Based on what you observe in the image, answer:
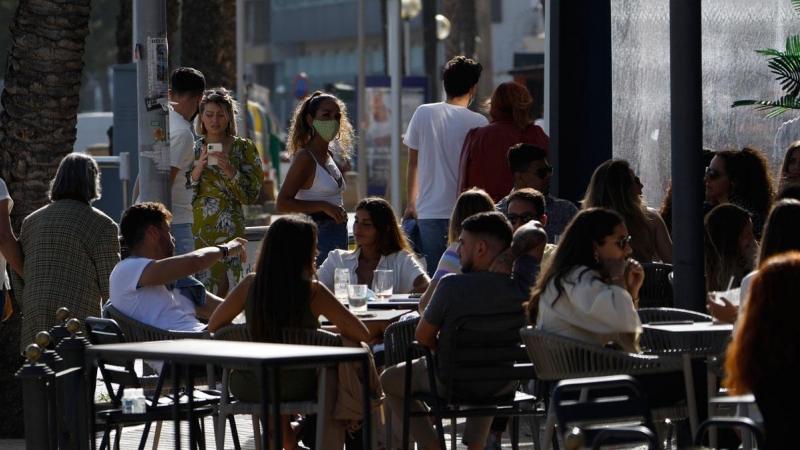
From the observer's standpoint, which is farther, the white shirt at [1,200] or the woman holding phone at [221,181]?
the woman holding phone at [221,181]

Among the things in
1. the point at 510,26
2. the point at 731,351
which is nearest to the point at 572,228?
the point at 731,351

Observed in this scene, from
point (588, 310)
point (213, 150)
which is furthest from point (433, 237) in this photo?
point (588, 310)

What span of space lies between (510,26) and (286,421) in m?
55.9

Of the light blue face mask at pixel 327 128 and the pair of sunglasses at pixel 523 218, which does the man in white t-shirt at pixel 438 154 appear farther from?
the pair of sunglasses at pixel 523 218

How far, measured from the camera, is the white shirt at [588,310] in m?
5.69

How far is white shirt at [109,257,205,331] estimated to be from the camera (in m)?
6.85

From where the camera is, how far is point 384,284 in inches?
295

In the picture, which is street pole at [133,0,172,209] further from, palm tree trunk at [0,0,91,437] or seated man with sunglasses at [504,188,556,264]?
seated man with sunglasses at [504,188,556,264]

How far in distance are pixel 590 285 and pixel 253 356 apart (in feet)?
5.49

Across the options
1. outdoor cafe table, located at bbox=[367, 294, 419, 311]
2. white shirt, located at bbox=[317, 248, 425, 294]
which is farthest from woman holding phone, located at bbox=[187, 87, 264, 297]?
outdoor cafe table, located at bbox=[367, 294, 419, 311]

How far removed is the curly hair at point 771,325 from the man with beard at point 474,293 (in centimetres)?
187

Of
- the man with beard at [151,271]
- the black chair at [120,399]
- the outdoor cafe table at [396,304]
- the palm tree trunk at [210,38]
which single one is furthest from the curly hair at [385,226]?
the palm tree trunk at [210,38]

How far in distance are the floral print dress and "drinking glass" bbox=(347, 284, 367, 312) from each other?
2262mm

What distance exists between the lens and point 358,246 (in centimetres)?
783
